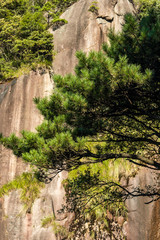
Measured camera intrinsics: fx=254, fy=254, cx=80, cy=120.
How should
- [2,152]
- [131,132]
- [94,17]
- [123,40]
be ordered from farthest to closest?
[94,17]
[2,152]
[131,132]
[123,40]

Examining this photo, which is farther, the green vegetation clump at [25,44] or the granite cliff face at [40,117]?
the green vegetation clump at [25,44]

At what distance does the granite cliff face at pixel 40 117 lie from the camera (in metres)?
7.36

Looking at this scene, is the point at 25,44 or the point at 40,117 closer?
the point at 40,117

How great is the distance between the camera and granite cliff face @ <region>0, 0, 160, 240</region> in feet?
24.1

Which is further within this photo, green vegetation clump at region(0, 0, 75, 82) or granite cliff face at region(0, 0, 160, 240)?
green vegetation clump at region(0, 0, 75, 82)

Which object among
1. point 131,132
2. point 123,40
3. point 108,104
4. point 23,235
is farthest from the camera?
point 23,235

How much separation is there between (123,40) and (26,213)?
686cm

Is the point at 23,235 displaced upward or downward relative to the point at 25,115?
downward

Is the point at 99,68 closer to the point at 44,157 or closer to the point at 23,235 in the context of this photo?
the point at 44,157

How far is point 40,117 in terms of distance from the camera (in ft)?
35.5

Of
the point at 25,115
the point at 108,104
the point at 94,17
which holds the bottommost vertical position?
the point at 108,104

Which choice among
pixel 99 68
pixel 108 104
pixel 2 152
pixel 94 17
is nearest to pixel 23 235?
pixel 2 152

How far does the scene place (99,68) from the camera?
4.09 m

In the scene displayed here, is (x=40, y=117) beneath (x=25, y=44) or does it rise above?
beneath
